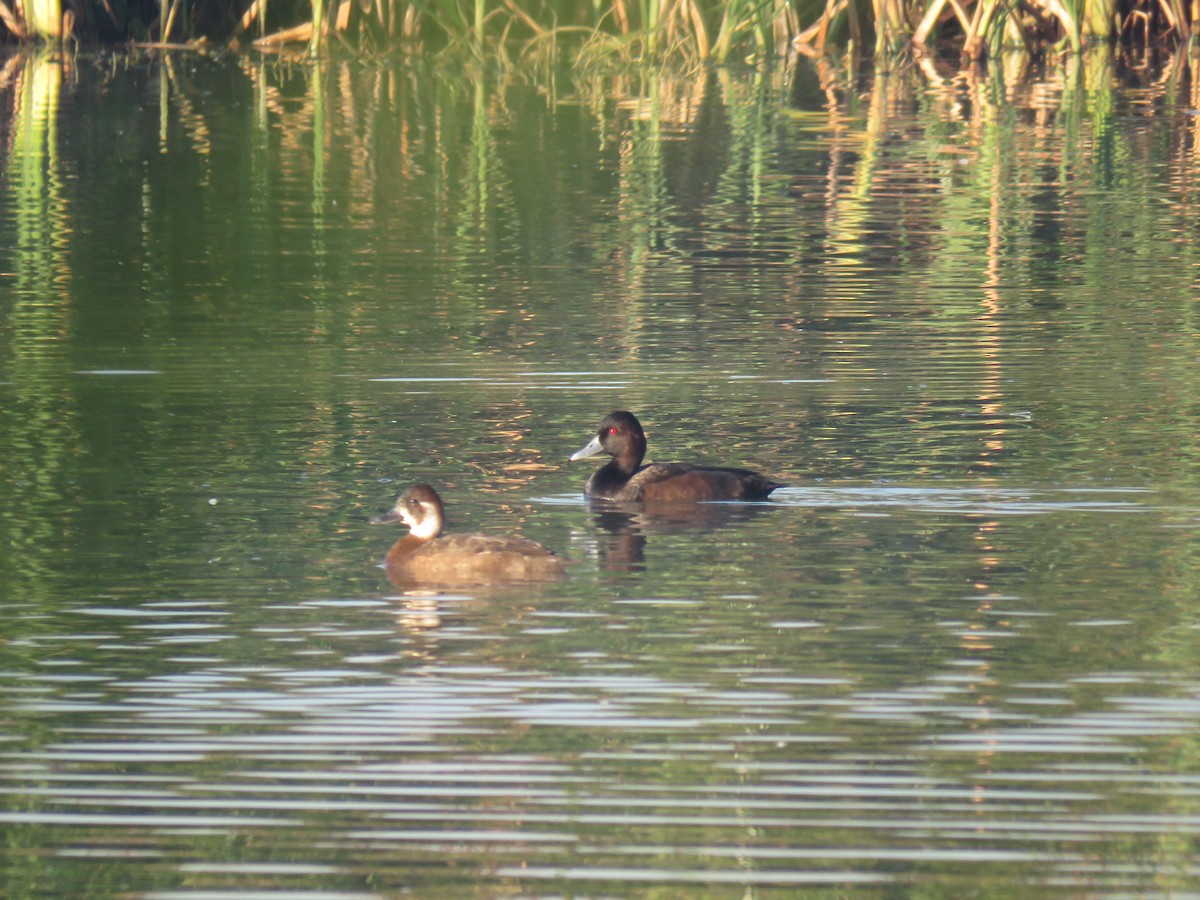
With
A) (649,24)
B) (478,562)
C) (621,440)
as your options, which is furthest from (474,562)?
(649,24)

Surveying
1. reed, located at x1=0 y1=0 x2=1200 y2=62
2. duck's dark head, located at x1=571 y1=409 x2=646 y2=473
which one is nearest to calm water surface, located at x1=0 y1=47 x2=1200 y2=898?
duck's dark head, located at x1=571 y1=409 x2=646 y2=473

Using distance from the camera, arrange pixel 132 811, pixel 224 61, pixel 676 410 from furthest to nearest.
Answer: pixel 224 61
pixel 676 410
pixel 132 811

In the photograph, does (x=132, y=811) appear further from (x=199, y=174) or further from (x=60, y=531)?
(x=199, y=174)

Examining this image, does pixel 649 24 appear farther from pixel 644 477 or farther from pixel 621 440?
pixel 644 477

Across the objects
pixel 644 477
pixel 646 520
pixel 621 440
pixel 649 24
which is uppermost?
pixel 649 24

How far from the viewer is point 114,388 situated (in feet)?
41.7

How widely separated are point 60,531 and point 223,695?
8.87 feet

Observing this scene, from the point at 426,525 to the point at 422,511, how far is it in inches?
2.4

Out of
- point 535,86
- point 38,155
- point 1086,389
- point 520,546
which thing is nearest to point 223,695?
point 520,546

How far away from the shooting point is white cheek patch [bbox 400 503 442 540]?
903cm

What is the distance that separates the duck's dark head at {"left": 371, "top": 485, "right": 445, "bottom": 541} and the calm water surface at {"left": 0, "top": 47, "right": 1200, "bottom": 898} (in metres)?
0.30

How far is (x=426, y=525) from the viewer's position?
29.7 ft

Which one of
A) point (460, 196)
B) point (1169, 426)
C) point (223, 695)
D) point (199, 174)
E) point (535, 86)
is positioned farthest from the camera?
point (535, 86)

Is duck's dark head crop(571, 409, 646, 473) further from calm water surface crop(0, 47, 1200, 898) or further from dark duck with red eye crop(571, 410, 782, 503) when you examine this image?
calm water surface crop(0, 47, 1200, 898)
